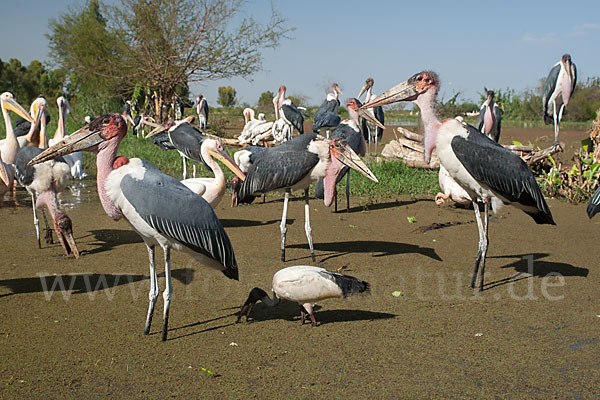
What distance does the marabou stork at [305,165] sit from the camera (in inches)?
215

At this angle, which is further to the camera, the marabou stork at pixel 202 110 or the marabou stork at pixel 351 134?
the marabou stork at pixel 202 110

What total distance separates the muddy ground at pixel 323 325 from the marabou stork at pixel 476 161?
2.32ft

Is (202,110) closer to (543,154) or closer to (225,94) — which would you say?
(543,154)

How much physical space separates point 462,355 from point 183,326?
75.6 inches

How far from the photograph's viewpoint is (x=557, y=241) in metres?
6.48

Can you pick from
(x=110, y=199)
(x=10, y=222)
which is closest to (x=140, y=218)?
(x=110, y=199)

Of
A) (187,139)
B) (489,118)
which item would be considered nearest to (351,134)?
(187,139)

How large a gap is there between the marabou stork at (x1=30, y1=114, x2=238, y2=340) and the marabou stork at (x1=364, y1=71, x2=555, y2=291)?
2.08 metres

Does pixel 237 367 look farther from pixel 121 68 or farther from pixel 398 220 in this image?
pixel 121 68

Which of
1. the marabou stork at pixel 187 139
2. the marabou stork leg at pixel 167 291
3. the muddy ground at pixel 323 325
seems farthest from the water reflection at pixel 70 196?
the marabou stork leg at pixel 167 291

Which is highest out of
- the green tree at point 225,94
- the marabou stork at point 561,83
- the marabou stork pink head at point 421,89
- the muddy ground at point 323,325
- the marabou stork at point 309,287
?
the green tree at point 225,94

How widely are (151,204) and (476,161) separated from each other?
264 centimetres

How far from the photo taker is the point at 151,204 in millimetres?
3525

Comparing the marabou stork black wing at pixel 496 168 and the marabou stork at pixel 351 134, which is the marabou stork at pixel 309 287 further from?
the marabou stork at pixel 351 134
